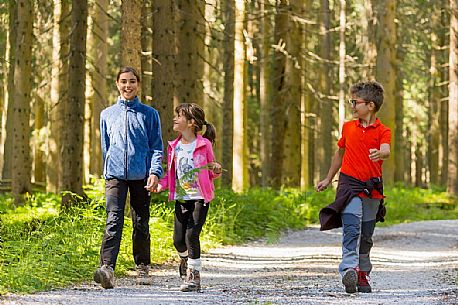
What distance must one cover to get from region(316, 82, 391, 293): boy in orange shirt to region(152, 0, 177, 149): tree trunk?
6.81 metres

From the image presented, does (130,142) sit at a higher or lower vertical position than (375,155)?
higher

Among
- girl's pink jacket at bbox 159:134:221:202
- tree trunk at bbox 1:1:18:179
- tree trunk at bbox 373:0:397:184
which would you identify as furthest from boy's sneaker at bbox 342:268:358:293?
tree trunk at bbox 1:1:18:179

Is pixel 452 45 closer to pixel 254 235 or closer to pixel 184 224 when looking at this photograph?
pixel 254 235

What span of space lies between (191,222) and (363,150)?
1801mm

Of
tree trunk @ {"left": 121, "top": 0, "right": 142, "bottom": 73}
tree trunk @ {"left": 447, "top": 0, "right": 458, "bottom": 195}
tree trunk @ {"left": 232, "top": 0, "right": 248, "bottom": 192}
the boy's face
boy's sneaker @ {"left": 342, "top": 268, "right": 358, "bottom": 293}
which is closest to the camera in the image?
boy's sneaker @ {"left": 342, "top": 268, "right": 358, "bottom": 293}

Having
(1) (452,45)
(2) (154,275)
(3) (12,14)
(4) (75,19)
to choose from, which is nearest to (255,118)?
(1) (452,45)

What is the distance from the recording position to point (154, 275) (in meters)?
9.77

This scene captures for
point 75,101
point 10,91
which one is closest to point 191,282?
point 75,101

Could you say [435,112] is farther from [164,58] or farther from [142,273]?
[142,273]

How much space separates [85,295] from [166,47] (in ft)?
25.4

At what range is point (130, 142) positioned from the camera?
8531 mm

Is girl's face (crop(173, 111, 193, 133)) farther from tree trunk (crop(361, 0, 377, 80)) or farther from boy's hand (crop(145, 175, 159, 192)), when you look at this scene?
tree trunk (crop(361, 0, 377, 80))

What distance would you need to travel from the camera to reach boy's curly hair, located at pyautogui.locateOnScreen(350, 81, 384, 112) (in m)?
8.34

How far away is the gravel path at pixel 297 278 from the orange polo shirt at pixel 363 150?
3.72 feet
